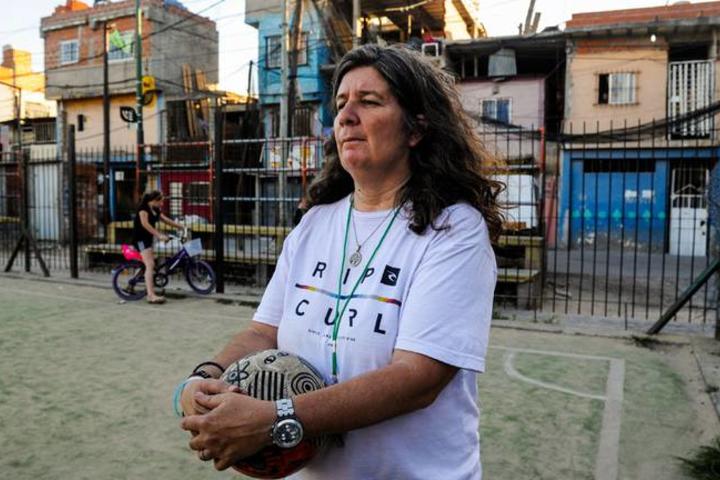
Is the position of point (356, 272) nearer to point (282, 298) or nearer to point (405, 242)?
point (405, 242)

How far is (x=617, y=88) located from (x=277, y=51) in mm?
13028

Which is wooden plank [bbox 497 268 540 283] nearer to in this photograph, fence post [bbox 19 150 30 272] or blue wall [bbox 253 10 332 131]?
fence post [bbox 19 150 30 272]

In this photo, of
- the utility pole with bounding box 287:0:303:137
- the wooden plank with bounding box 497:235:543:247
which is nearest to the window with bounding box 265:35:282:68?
the utility pole with bounding box 287:0:303:137

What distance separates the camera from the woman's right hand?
148 centimetres

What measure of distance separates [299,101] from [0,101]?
24.4m

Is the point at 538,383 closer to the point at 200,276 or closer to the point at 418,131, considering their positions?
the point at 418,131

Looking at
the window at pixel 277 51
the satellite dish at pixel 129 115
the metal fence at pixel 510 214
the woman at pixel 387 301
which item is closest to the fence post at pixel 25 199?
the metal fence at pixel 510 214

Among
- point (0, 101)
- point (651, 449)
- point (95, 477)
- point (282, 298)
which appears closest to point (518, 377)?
point (651, 449)

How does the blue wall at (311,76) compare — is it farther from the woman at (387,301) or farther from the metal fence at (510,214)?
the woman at (387,301)

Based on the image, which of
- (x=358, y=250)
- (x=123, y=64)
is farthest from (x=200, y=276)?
(x=123, y=64)

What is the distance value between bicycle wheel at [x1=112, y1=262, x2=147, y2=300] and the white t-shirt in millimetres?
8188

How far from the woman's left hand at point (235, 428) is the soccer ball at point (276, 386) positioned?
89mm

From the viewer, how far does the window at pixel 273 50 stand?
2497 cm

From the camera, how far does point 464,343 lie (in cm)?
145
